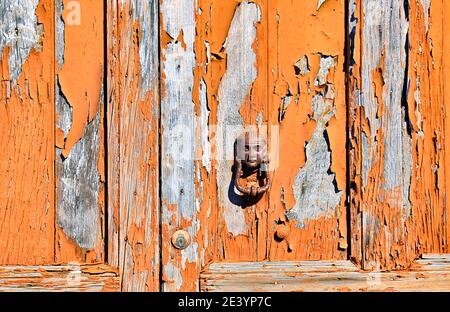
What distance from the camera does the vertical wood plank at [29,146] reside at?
1657 millimetres

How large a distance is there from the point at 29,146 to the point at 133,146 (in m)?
0.27

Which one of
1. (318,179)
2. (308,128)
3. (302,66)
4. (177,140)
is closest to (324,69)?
(302,66)

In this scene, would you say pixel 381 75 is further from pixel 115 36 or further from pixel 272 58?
pixel 115 36

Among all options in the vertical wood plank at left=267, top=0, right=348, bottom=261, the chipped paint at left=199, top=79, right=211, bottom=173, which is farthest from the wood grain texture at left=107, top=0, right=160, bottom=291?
the vertical wood plank at left=267, top=0, right=348, bottom=261

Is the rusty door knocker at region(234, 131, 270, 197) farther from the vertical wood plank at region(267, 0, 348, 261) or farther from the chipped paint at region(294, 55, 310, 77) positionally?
the chipped paint at region(294, 55, 310, 77)

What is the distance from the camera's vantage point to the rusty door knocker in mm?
1652

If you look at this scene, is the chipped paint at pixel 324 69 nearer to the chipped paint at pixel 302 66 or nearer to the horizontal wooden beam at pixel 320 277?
the chipped paint at pixel 302 66

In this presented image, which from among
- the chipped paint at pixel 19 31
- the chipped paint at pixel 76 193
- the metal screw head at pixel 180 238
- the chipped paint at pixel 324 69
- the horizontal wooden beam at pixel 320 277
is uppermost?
the chipped paint at pixel 19 31

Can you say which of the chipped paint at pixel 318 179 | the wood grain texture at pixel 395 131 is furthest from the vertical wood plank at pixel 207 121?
the wood grain texture at pixel 395 131

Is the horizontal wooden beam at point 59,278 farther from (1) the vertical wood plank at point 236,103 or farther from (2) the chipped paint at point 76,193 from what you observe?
(1) the vertical wood plank at point 236,103

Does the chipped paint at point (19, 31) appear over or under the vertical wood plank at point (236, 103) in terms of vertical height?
over

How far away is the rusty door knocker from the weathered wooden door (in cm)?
2

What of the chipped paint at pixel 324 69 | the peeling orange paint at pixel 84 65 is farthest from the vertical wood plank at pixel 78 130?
the chipped paint at pixel 324 69
